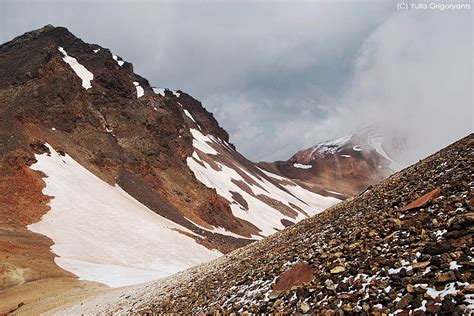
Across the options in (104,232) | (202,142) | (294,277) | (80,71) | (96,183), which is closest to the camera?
(294,277)

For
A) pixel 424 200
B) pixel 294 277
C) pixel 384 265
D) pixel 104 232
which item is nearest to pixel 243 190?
pixel 104 232

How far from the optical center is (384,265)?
8.53 metres

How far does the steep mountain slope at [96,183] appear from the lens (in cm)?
4331

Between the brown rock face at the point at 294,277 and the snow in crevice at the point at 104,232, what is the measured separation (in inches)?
1056

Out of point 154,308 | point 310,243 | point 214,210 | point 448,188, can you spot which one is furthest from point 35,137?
point 448,188

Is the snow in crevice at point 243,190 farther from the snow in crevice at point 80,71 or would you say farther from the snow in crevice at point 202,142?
the snow in crevice at point 80,71

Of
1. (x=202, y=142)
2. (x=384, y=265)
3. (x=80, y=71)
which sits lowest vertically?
(x=384, y=265)

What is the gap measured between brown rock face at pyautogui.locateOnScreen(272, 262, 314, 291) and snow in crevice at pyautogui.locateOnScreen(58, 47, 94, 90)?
93.3 meters

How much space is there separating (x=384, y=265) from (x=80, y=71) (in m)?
104

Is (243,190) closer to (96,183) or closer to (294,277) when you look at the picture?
(96,183)

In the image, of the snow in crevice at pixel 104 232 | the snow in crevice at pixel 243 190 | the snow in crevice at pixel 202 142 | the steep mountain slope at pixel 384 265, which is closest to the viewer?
the steep mountain slope at pixel 384 265

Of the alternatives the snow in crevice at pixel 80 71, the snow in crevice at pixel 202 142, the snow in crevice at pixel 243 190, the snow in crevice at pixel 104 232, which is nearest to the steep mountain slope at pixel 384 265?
the snow in crevice at pixel 104 232

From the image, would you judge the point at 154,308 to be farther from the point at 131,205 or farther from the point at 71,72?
the point at 71,72

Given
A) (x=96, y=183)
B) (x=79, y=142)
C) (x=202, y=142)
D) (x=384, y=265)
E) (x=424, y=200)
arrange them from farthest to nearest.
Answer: (x=202, y=142)
(x=79, y=142)
(x=96, y=183)
(x=424, y=200)
(x=384, y=265)
